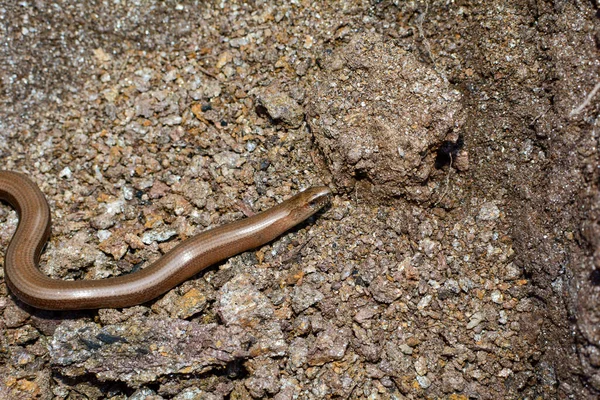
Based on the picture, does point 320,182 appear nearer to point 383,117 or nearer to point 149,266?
point 383,117

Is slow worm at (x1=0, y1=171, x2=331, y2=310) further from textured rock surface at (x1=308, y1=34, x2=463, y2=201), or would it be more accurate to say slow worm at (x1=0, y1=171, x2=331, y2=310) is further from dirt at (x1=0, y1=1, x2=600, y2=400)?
textured rock surface at (x1=308, y1=34, x2=463, y2=201)

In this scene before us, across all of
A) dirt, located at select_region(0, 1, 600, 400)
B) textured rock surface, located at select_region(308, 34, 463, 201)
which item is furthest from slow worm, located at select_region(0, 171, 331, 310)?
textured rock surface, located at select_region(308, 34, 463, 201)

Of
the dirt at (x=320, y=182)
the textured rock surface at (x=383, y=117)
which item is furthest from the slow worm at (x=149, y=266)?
the textured rock surface at (x=383, y=117)

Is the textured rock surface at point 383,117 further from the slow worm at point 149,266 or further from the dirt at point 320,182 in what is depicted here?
the slow worm at point 149,266

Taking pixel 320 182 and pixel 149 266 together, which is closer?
pixel 149 266

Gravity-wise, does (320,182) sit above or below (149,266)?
above

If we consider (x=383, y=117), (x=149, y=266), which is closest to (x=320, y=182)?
(x=383, y=117)
